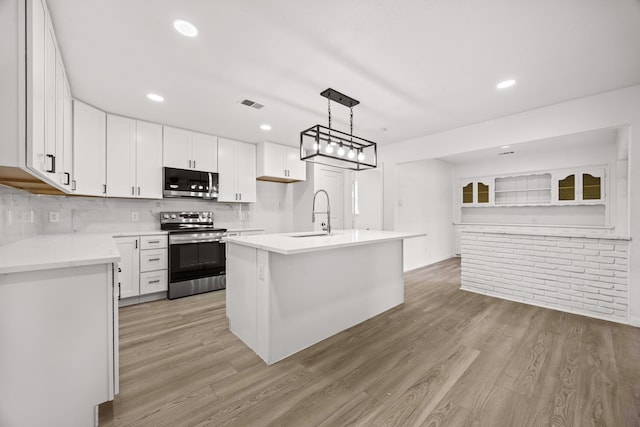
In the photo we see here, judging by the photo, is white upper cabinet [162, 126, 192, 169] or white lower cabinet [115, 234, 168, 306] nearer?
white lower cabinet [115, 234, 168, 306]

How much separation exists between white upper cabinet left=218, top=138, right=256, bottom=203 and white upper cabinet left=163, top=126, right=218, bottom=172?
0.13 m

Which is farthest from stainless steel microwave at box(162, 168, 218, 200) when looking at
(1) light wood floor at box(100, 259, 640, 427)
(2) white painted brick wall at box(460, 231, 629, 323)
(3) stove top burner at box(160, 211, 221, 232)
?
(2) white painted brick wall at box(460, 231, 629, 323)

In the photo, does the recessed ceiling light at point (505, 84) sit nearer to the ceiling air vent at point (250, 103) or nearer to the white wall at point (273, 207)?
the ceiling air vent at point (250, 103)

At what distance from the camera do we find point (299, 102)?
3029mm

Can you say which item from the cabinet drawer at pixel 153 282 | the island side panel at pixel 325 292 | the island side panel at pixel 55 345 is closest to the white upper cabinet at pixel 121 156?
the cabinet drawer at pixel 153 282

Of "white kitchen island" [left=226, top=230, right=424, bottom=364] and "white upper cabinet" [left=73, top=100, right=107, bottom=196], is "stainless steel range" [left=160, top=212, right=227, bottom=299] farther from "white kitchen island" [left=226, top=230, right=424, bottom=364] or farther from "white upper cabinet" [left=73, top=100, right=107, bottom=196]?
"white kitchen island" [left=226, top=230, right=424, bottom=364]

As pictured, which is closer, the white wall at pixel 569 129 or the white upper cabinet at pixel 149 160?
the white wall at pixel 569 129

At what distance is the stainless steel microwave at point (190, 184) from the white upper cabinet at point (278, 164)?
2.78 feet

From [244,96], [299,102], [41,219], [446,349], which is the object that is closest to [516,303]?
[446,349]

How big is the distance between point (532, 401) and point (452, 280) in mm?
3033

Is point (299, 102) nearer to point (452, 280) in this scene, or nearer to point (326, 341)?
point (326, 341)

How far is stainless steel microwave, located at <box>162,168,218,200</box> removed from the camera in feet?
12.3

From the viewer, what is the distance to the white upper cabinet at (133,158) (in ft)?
11.1

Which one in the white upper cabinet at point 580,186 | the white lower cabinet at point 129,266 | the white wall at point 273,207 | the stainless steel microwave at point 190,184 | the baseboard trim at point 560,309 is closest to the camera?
the baseboard trim at point 560,309
